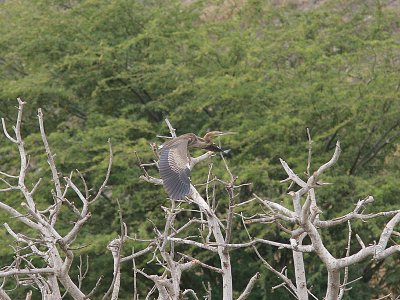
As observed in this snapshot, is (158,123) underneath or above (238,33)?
underneath

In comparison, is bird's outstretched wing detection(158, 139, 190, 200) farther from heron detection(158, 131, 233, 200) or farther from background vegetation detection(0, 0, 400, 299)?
background vegetation detection(0, 0, 400, 299)

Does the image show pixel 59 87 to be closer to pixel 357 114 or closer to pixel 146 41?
pixel 146 41

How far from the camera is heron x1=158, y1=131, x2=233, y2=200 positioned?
5.29 m

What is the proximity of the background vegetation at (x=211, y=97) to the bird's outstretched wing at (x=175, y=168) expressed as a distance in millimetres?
4916

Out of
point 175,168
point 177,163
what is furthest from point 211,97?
point 175,168

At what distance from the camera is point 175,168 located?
5.66m

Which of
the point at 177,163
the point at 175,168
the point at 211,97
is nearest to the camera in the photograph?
the point at 175,168

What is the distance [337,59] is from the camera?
12148 millimetres

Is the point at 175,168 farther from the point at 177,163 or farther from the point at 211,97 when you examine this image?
the point at 211,97

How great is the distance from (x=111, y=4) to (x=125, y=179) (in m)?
2.74

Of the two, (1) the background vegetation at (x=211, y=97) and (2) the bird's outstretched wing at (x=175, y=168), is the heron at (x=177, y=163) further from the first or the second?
(1) the background vegetation at (x=211, y=97)

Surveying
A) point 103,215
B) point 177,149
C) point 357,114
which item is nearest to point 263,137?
point 357,114

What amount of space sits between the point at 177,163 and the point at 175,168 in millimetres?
110

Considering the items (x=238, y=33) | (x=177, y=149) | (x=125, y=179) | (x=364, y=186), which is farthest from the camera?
(x=238, y=33)
